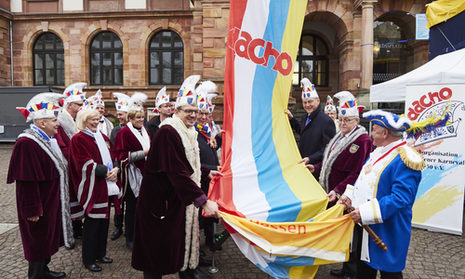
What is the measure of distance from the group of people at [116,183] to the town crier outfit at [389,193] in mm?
1181

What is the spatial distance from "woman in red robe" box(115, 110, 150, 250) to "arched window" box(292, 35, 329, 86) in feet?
46.5

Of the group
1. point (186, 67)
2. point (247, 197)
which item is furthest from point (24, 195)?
point (186, 67)

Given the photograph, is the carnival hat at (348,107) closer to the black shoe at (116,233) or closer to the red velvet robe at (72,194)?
the red velvet robe at (72,194)

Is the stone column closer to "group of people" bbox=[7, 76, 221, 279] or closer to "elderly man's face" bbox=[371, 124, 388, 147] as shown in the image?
"group of people" bbox=[7, 76, 221, 279]

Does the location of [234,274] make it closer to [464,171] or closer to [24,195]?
[24,195]

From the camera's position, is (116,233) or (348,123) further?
(116,233)

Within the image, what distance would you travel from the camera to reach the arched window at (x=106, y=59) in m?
17.1

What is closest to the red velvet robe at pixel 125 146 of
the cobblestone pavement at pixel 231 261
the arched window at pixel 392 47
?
the cobblestone pavement at pixel 231 261

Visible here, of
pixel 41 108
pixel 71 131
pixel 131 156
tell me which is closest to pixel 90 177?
pixel 131 156

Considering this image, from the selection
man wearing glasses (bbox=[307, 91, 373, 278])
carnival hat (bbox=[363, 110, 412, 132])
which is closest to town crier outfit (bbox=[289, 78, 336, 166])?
man wearing glasses (bbox=[307, 91, 373, 278])

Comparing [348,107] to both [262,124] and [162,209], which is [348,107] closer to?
[262,124]

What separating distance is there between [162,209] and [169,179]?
0.27 meters

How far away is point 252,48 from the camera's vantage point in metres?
3.14

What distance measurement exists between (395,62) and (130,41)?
1456cm
